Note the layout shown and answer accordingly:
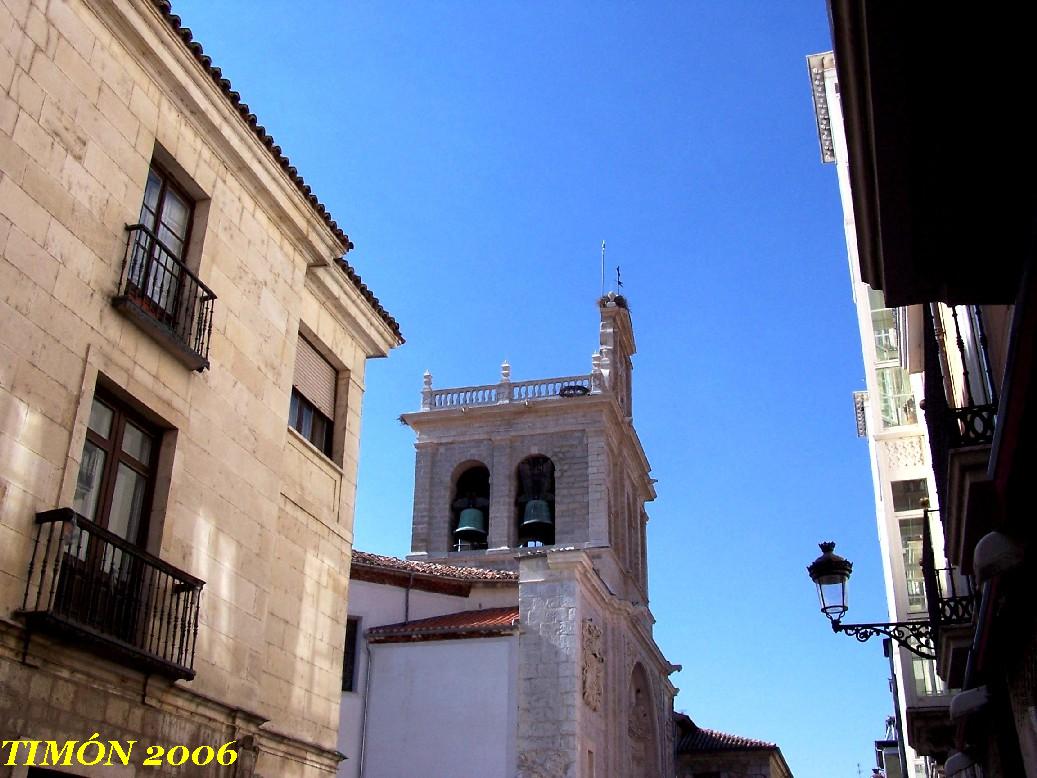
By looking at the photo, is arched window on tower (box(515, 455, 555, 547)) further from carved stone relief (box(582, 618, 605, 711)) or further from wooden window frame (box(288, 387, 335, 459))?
wooden window frame (box(288, 387, 335, 459))

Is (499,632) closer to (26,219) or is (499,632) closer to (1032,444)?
(26,219)

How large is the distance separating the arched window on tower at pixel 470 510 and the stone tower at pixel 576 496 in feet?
0.13

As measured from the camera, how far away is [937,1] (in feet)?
12.4

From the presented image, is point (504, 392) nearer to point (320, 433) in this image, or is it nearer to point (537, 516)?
point (537, 516)

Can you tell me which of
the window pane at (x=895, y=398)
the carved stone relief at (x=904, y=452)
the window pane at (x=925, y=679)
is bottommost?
the window pane at (x=925, y=679)

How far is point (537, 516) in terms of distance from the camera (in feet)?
98.3

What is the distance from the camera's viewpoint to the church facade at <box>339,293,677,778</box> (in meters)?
20.5

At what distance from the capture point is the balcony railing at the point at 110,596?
277 inches

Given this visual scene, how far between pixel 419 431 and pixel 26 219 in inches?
1009

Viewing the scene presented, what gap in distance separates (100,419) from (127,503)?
70cm

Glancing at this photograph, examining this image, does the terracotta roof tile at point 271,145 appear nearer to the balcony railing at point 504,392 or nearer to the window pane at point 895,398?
the window pane at point 895,398

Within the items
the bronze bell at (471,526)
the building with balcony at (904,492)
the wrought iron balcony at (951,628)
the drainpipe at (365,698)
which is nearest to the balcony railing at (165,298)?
the wrought iron balcony at (951,628)

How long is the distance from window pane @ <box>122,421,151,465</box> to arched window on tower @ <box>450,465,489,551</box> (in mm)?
21726

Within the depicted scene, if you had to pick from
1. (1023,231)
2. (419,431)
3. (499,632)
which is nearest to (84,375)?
(1023,231)
